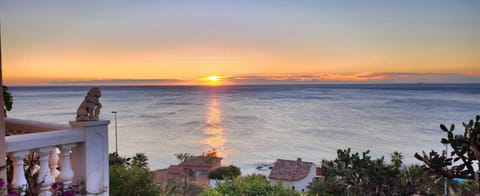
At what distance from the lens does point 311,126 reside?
148ft

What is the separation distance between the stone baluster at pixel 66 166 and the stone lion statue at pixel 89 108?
0.70 feet

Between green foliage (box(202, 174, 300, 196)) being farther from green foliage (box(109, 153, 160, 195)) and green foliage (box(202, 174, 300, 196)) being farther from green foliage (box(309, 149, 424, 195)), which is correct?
green foliage (box(109, 153, 160, 195))

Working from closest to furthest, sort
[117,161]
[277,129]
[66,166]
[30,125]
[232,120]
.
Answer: [66,166]
[30,125]
[117,161]
[277,129]
[232,120]

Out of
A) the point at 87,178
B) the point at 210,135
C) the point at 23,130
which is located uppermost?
the point at 23,130

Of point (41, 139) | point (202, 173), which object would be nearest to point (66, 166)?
point (41, 139)

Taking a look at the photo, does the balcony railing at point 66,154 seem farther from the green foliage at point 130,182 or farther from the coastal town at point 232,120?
the green foliage at point 130,182

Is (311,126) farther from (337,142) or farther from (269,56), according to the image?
(269,56)

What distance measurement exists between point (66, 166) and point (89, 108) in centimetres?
39

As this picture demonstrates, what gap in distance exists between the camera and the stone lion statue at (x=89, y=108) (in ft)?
7.42

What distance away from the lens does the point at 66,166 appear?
6.95 feet

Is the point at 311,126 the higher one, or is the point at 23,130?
the point at 23,130

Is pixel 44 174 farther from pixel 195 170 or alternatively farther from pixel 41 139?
pixel 195 170

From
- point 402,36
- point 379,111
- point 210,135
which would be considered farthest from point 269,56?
point 379,111

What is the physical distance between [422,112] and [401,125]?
463 inches
